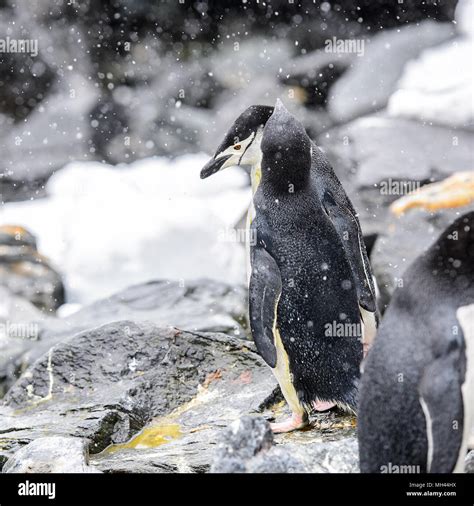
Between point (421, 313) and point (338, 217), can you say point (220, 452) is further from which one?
point (338, 217)

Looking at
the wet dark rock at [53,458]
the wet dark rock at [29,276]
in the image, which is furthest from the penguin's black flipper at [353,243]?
the wet dark rock at [29,276]

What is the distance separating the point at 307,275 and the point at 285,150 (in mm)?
321

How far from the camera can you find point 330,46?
7.18 m

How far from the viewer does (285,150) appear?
2.19 meters

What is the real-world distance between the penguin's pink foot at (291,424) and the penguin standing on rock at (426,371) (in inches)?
21.0

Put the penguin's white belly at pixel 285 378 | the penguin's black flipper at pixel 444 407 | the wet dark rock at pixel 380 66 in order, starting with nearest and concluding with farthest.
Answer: the penguin's black flipper at pixel 444 407 → the penguin's white belly at pixel 285 378 → the wet dark rock at pixel 380 66

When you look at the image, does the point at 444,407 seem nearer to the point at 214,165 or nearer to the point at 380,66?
the point at 214,165

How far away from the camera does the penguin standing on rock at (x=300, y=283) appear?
2.21m

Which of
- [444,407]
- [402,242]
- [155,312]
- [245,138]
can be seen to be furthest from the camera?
[402,242]

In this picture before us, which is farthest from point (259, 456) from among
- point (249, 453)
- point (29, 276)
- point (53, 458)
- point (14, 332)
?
point (29, 276)

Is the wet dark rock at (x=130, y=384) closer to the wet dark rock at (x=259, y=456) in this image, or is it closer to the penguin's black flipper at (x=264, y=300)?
the penguin's black flipper at (x=264, y=300)

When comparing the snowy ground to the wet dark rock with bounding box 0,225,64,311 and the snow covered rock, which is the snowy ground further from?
the snow covered rock

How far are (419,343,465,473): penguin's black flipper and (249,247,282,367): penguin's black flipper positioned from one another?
1.96 feet
